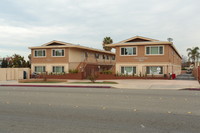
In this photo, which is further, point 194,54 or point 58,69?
point 194,54

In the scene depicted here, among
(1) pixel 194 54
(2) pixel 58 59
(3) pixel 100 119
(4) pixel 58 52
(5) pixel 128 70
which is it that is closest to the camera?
(3) pixel 100 119

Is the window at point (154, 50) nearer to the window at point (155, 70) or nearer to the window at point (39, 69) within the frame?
the window at point (155, 70)

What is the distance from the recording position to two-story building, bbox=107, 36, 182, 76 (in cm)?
2977

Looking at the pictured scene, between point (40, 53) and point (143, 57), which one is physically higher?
point (40, 53)

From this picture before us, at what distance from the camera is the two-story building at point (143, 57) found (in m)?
29.8

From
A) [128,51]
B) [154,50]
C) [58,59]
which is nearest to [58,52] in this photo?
[58,59]

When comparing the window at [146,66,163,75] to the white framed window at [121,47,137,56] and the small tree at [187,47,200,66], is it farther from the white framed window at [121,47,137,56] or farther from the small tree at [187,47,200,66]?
the small tree at [187,47,200,66]

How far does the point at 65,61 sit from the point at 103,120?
29034 millimetres

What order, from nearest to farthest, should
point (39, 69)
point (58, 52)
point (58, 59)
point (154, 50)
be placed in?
point (154, 50) → point (58, 59) → point (58, 52) → point (39, 69)

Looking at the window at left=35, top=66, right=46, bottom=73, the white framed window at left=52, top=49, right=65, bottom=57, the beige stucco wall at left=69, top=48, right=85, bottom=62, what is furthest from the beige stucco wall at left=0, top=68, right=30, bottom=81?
the beige stucco wall at left=69, top=48, right=85, bottom=62

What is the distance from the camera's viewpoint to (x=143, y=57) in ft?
101

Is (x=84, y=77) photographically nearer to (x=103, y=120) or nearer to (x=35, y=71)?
(x=35, y=71)

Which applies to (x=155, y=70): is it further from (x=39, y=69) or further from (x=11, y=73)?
(x=11, y=73)

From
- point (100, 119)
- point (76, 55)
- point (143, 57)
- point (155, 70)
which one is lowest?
point (100, 119)
